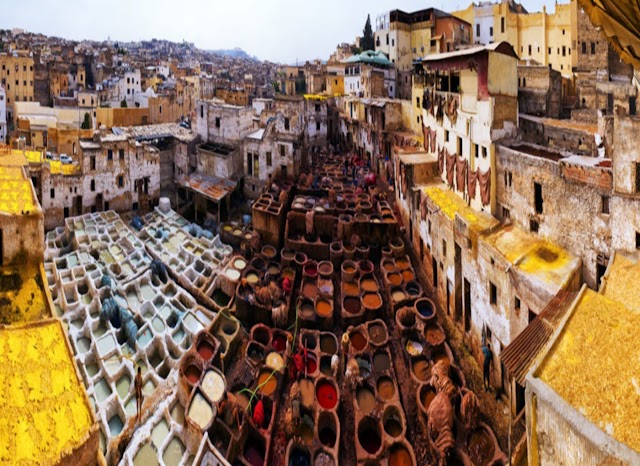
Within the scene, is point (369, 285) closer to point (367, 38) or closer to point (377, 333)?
point (377, 333)

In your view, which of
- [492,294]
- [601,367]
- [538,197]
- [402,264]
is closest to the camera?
[601,367]

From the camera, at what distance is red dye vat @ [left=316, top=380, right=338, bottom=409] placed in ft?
63.3

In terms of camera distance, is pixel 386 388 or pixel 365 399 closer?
pixel 365 399

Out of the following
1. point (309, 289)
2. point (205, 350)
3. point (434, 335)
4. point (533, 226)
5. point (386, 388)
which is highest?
point (533, 226)

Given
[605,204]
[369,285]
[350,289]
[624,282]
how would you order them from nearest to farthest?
[624,282] → [605,204] → [350,289] → [369,285]

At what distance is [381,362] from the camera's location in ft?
71.2

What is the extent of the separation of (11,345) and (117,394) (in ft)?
31.5

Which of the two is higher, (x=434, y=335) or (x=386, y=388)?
(x=434, y=335)

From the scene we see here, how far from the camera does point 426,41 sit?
196 feet

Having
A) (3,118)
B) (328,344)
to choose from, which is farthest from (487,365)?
(3,118)

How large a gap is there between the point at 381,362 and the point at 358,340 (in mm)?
1889

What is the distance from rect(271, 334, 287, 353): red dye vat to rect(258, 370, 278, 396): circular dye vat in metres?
1.96

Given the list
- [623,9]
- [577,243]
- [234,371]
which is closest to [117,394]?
[234,371]

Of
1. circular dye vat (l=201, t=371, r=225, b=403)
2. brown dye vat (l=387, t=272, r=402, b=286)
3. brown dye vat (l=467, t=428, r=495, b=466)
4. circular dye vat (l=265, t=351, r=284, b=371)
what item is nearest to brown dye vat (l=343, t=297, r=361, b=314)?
brown dye vat (l=387, t=272, r=402, b=286)
